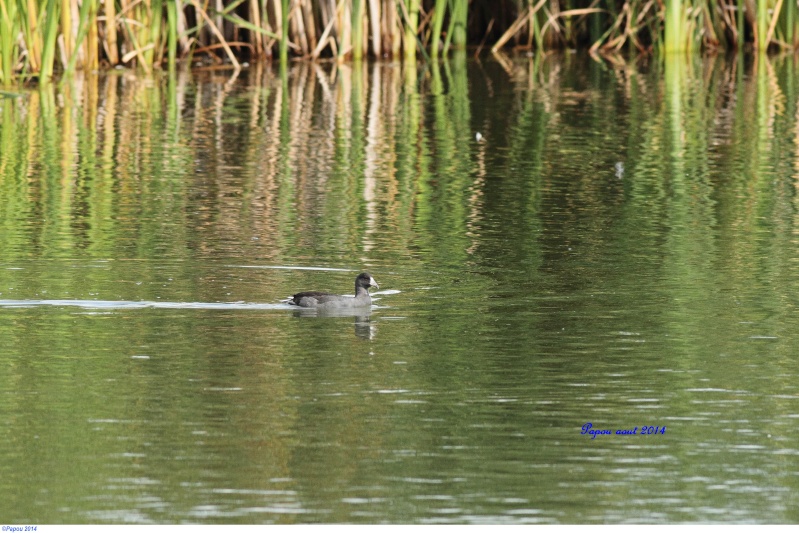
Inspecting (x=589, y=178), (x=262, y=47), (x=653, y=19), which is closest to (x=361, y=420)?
(x=589, y=178)

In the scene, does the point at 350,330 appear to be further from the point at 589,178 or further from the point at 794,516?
the point at 589,178

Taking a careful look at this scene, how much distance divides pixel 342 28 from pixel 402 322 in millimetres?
14899

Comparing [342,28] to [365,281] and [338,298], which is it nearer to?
[365,281]

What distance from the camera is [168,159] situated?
1522 cm

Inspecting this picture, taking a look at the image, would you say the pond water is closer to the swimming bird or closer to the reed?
the swimming bird

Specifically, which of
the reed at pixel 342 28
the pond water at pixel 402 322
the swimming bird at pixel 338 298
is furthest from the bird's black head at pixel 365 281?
the reed at pixel 342 28

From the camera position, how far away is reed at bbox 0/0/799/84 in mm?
20375

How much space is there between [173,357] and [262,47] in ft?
54.0

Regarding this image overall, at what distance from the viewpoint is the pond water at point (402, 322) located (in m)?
6.09

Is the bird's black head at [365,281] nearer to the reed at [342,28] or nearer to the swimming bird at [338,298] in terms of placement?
the swimming bird at [338,298]

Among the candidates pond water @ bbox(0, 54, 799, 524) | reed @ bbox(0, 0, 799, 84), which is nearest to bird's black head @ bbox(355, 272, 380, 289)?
pond water @ bbox(0, 54, 799, 524)

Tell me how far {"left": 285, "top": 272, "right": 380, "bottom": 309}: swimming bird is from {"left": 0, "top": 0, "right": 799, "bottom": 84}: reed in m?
10.6

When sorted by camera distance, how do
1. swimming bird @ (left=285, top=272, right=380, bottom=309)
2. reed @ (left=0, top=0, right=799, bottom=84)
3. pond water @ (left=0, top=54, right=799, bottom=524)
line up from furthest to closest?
reed @ (left=0, top=0, right=799, bottom=84) → swimming bird @ (left=285, top=272, right=380, bottom=309) → pond water @ (left=0, top=54, right=799, bottom=524)

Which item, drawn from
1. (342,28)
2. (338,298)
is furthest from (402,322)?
(342,28)
